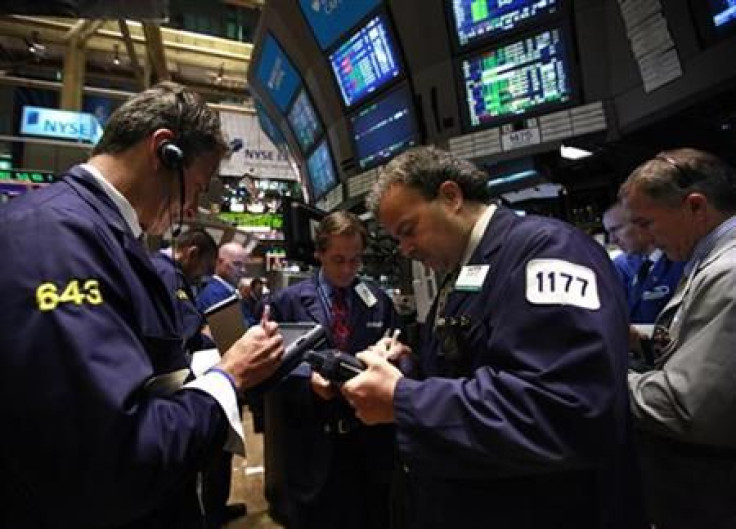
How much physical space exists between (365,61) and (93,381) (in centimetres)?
303

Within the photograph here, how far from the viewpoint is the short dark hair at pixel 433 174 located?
4.40ft

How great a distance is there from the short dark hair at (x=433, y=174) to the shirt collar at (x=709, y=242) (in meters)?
0.68

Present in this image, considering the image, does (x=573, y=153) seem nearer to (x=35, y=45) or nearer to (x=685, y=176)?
(x=685, y=176)

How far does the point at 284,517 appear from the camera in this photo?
3.01 metres

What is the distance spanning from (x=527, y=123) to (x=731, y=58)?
36.9 inches

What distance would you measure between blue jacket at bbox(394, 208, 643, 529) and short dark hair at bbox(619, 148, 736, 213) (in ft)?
2.06

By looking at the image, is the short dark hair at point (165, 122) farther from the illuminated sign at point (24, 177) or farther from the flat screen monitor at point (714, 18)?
the illuminated sign at point (24, 177)

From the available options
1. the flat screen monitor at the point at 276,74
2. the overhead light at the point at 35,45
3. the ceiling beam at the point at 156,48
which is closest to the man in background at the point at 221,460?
the flat screen monitor at the point at 276,74

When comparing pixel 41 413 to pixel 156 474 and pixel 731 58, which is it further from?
pixel 731 58

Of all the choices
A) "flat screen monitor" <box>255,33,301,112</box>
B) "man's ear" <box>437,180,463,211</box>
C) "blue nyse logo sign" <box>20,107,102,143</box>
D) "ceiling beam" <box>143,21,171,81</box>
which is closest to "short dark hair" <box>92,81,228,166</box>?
"man's ear" <box>437,180,463,211</box>

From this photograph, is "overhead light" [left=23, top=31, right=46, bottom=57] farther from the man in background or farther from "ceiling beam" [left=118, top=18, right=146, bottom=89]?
the man in background

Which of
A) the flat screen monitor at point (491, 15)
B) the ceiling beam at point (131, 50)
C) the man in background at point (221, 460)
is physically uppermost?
the ceiling beam at point (131, 50)

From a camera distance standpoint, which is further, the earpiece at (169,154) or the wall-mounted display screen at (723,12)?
the wall-mounted display screen at (723,12)

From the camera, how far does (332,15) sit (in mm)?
3406
